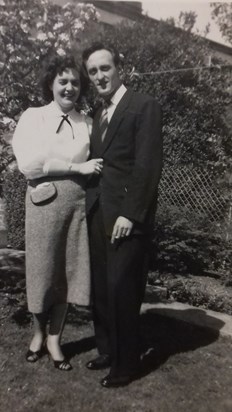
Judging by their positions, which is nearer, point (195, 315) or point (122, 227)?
point (122, 227)

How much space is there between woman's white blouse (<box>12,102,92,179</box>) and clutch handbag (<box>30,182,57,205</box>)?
70 mm

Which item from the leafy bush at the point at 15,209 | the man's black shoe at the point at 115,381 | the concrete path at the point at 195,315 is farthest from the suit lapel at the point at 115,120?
the leafy bush at the point at 15,209

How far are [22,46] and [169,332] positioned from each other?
2.60 m

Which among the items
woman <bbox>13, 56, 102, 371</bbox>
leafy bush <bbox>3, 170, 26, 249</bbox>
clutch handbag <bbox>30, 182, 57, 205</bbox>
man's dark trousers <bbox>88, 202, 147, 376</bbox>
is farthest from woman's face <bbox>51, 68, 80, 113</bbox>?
leafy bush <bbox>3, 170, 26, 249</bbox>

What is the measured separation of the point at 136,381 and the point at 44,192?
1.35 m

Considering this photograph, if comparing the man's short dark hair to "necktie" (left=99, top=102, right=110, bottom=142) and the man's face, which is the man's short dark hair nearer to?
the man's face

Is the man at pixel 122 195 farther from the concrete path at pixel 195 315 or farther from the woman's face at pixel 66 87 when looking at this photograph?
the concrete path at pixel 195 315

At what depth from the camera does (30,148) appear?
9.36 feet

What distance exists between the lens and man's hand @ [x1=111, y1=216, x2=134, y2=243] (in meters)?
2.78

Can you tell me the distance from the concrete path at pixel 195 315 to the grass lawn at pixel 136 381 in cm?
7

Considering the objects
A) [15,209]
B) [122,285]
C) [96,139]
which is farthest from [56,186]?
[15,209]

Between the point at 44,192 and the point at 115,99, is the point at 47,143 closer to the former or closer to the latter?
the point at 44,192

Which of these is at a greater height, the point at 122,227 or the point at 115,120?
the point at 115,120

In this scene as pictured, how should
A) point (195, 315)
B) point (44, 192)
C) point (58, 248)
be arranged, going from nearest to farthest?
point (44, 192)
point (58, 248)
point (195, 315)
